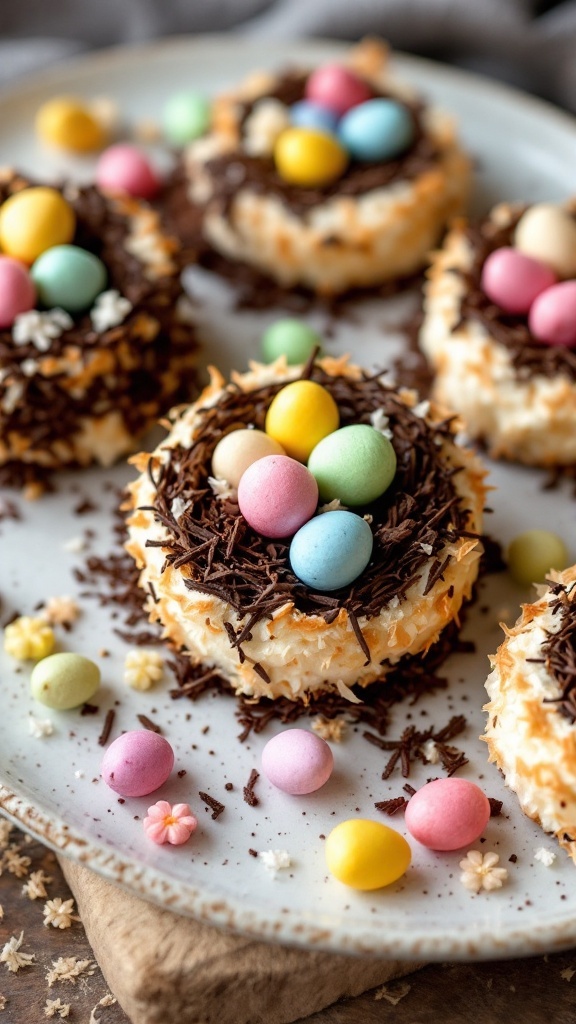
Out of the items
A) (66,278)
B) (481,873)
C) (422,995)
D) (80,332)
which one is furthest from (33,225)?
(422,995)

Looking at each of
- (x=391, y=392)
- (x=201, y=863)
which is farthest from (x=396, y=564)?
(x=201, y=863)

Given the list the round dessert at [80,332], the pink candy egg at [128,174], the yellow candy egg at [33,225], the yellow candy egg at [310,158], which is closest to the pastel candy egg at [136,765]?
the round dessert at [80,332]

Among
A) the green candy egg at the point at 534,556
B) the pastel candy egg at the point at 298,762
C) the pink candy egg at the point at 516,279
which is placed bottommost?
the green candy egg at the point at 534,556

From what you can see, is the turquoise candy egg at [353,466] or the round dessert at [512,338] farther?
the round dessert at [512,338]

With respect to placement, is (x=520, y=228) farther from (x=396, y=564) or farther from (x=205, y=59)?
(x=205, y=59)

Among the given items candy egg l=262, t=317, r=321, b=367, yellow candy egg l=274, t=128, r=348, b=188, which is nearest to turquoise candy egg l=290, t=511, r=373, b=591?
candy egg l=262, t=317, r=321, b=367

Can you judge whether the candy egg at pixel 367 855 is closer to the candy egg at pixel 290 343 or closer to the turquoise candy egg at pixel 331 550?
the turquoise candy egg at pixel 331 550

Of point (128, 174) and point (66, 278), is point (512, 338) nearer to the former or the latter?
point (66, 278)

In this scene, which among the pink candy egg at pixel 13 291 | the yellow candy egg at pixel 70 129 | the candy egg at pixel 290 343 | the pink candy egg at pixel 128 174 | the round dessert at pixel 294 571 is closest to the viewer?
the round dessert at pixel 294 571
